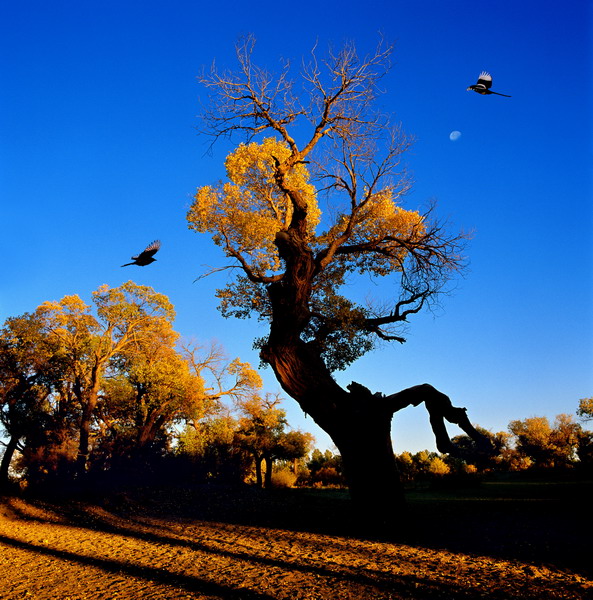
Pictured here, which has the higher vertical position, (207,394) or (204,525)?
(207,394)

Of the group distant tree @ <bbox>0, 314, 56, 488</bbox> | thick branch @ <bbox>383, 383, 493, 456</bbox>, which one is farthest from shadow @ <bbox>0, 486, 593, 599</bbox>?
distant tree @ <bbox>0, 314, 56, 488</bbox>

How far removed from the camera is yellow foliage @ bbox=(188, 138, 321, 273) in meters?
12.3

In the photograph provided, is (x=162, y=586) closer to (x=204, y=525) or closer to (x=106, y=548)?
(x=106, y=548)

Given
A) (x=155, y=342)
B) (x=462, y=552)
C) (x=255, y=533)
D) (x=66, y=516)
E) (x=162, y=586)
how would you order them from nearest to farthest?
(x=162, y=586) → (x=462, y=552) → (x=255, y=533) → (x=66, y=516) → (x=155, y=342)

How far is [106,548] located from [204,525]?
2366 millimetres

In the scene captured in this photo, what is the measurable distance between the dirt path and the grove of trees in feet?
60.8

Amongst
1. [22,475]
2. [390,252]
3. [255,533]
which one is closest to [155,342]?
[22,475]

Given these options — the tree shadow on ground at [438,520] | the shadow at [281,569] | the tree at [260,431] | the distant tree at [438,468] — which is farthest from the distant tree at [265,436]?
the shadow at [281,569]

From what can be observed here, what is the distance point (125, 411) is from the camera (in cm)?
2767

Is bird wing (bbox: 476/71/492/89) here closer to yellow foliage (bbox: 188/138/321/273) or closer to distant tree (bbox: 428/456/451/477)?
yellow foliage (bbox: 188/138/321/273)

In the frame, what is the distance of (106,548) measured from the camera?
7625 mm

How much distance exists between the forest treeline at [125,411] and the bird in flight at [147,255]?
17.4m

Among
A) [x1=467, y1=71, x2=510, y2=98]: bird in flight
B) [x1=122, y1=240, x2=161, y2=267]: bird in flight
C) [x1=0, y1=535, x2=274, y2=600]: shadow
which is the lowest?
[x1=0, y1=535, x2=274, y2=600]: shadow

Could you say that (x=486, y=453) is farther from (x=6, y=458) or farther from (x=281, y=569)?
(x=6, y=458)
